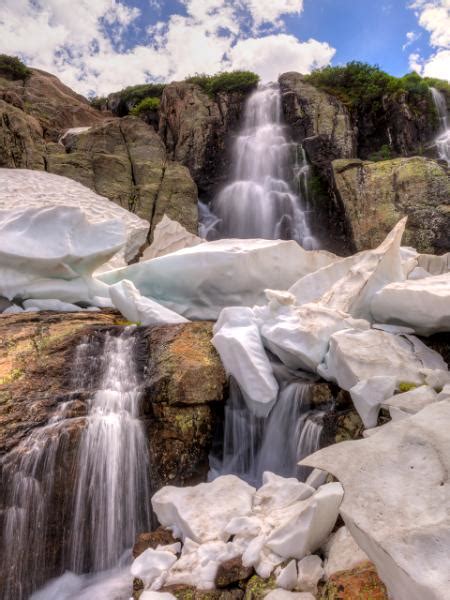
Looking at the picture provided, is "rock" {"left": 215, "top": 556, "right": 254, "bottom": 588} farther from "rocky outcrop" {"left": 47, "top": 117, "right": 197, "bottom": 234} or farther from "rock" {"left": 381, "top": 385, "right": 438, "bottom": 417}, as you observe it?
"rocky outcrop" {"left": 47, "top": 117, "right": 197, "bottom": 234}

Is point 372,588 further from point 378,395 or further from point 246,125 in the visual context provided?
point 246,125

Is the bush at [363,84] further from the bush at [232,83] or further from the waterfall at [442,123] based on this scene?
the bush at [232,83]

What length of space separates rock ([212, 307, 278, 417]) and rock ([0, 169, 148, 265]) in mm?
4266

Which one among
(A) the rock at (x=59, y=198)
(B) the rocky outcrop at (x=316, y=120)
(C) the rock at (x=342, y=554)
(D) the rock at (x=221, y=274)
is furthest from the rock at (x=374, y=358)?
(B) the rocky outcrop at (x=316, y=120)

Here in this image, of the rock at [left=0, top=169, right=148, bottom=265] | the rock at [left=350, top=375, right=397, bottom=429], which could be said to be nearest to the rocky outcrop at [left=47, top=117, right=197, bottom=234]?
the rock at [left=0, top=169, right=148, bottom=265]

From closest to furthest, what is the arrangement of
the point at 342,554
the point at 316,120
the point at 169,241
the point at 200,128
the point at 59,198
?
the point at 342,554, the point at 59,198, the point at 169,241, the point at 316,120, the point at 200,128

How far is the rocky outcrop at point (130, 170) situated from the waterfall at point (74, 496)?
9.41 meters

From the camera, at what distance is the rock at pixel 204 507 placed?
2.18m

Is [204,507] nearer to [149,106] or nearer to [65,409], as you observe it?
[65,409]

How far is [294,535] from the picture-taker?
6.08 feet

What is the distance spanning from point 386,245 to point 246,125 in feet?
47.2

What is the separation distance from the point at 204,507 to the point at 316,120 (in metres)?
16.2

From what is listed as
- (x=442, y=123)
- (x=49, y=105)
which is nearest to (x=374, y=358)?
(x=442, y=123)

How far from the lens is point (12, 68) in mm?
20219
